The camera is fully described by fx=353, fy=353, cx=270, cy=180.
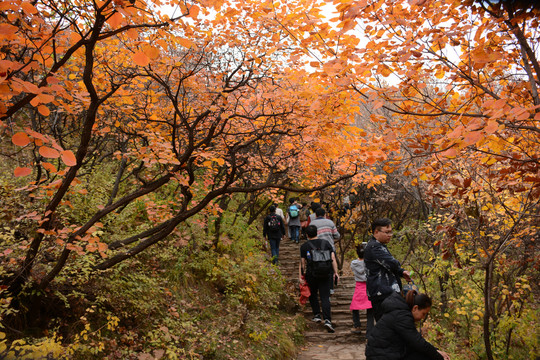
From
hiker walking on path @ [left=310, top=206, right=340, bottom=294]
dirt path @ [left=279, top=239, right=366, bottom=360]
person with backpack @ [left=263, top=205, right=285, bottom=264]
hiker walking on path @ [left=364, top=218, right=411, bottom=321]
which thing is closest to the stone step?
→ dirt path @ [left=279, top=239, right=366, bottom=360]

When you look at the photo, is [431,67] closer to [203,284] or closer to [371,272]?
[371,272]

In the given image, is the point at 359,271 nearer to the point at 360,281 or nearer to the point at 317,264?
the point at 360,281

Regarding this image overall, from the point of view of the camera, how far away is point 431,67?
4.07 metres

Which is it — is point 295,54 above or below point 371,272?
above

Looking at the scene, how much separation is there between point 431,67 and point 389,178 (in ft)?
40.1

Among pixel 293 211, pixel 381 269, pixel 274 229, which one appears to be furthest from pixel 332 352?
pixel 293 211

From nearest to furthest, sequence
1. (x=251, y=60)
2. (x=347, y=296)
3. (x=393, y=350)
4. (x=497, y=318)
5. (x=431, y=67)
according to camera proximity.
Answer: (x=393, y=350) < (x=431, y=67) < (x=497, y=318) < (x=251, y=60) < (x=347, y=296)

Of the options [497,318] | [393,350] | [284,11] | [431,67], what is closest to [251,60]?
[284,11]

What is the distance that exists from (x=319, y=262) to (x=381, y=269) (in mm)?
2441

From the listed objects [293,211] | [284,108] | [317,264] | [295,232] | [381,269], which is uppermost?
[284,108]

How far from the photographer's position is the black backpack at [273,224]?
10782mm

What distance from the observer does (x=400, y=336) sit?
3553 mm

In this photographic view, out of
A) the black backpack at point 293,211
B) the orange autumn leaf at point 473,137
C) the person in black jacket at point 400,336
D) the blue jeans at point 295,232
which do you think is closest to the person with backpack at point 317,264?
the person in black jacket at point 400,336

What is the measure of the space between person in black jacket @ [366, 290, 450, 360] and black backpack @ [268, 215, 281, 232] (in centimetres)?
714
